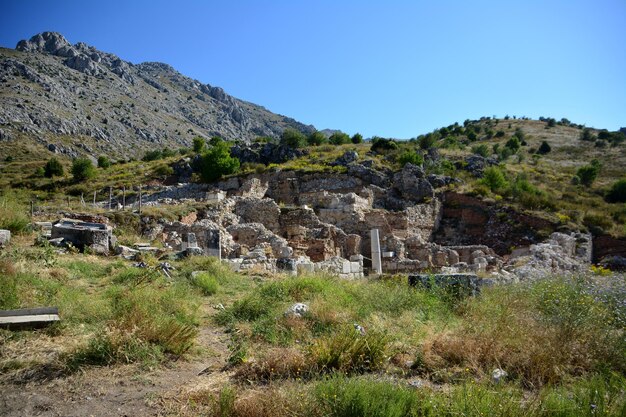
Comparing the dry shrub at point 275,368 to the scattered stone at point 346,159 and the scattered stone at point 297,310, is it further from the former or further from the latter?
the scattered stone at point 346,159

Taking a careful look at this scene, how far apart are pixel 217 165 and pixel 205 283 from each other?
3376 centimetres

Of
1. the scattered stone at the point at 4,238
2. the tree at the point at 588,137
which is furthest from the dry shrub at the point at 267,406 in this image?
the tree at the point at 588,137

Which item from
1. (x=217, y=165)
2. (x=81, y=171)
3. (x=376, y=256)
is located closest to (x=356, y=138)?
(x=217, y=165)

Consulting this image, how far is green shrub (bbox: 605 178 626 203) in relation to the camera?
38312 mm

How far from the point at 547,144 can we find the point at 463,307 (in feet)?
226

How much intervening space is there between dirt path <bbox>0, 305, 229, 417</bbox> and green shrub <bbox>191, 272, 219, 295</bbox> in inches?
174

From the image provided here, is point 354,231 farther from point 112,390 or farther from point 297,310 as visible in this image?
point 112,390

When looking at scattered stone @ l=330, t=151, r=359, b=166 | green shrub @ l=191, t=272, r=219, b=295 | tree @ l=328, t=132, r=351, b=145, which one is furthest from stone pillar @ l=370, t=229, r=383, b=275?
tree @ l=328, t=132, r=351, b=145

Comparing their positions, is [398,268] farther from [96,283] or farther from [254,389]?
[254,389]

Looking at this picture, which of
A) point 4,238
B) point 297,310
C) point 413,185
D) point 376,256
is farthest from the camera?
point 413,185

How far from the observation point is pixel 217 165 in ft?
141

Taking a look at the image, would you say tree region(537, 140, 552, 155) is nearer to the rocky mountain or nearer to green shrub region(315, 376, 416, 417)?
the rocky mountain

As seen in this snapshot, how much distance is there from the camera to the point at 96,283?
9.96m

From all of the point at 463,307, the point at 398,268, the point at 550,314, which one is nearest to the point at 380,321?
the point at 463,307
